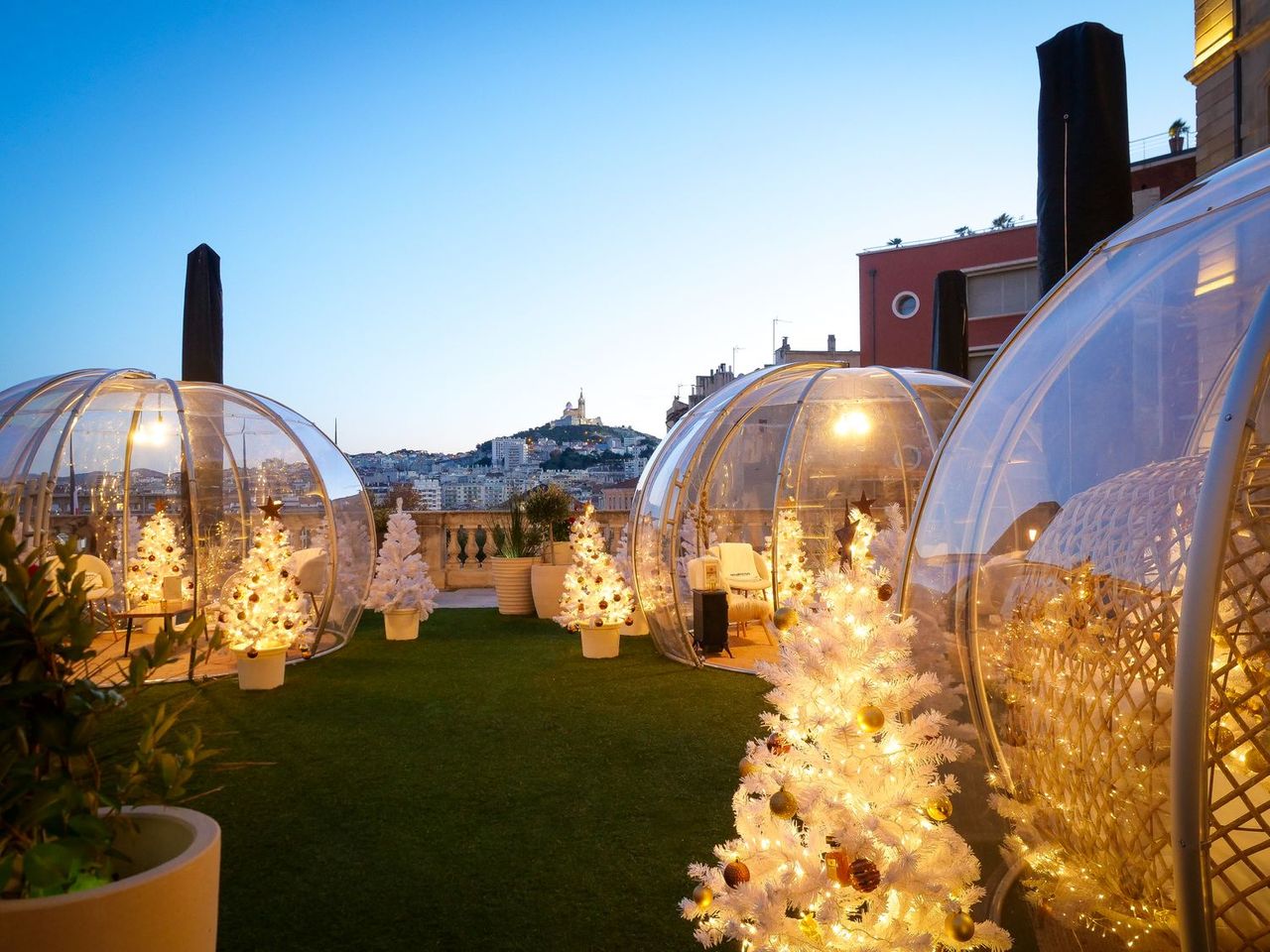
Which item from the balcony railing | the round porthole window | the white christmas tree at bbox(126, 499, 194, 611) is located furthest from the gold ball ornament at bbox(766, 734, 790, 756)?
the round porthole window

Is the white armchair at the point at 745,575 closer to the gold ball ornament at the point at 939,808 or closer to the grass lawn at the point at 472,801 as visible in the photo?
the grass lawn at the point at 472,801

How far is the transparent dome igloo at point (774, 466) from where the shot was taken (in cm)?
742

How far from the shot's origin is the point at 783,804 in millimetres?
2193

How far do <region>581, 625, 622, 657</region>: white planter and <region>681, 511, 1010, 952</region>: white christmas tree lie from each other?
208 inches

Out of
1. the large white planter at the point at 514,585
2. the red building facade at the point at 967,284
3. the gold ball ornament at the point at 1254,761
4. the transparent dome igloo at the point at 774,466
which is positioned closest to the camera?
the gold ball ornament at the point at 1254,761

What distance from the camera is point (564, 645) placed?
832 cm

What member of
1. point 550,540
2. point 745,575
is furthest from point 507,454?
point 745,575

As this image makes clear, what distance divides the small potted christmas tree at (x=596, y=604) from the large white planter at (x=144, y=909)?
5.87 m

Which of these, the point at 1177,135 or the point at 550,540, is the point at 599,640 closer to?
the point at 550,540

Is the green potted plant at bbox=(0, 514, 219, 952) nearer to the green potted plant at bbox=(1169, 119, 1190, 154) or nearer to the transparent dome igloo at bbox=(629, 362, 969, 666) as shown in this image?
the transparent dome igloo at bbox=(629, 362, 969, 666)

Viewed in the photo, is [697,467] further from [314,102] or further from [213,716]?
[314,102]

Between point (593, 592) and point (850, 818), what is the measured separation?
225 inches

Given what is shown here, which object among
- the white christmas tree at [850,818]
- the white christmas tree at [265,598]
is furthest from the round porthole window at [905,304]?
the white christmas tree at [850,818]

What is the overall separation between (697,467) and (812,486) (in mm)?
1113
